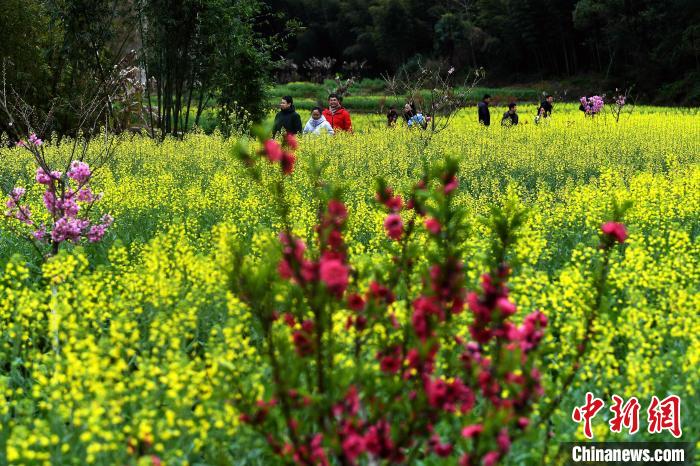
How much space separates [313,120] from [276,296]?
45.5 ft

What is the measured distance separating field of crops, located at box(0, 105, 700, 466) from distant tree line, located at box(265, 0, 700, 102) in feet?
A: 110

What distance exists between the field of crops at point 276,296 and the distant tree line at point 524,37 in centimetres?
3350

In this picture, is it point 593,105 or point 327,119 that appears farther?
point 593,105

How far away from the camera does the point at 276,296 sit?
3135 millimetres

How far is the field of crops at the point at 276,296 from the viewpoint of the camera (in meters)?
3.02

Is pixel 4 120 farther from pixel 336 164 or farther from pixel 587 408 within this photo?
pixel 587 408

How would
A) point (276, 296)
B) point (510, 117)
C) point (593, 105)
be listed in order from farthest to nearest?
point (593, 105)
point (510, 117)
point (276, 296)

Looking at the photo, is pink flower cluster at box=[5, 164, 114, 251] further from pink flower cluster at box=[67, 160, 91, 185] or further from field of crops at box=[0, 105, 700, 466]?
field of crops at box=[0, 105, 700, 466]

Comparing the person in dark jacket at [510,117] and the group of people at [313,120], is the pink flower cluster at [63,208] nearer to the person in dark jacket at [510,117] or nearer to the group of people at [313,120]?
the group of people at [313,120]

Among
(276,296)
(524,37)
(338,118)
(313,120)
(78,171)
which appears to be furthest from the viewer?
(524,37)

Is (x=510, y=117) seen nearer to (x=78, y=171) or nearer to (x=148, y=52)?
(x=148, y=52)

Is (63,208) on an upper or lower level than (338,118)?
lower

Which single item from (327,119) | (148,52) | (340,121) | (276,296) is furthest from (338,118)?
(276,296)

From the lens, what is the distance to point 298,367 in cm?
244
